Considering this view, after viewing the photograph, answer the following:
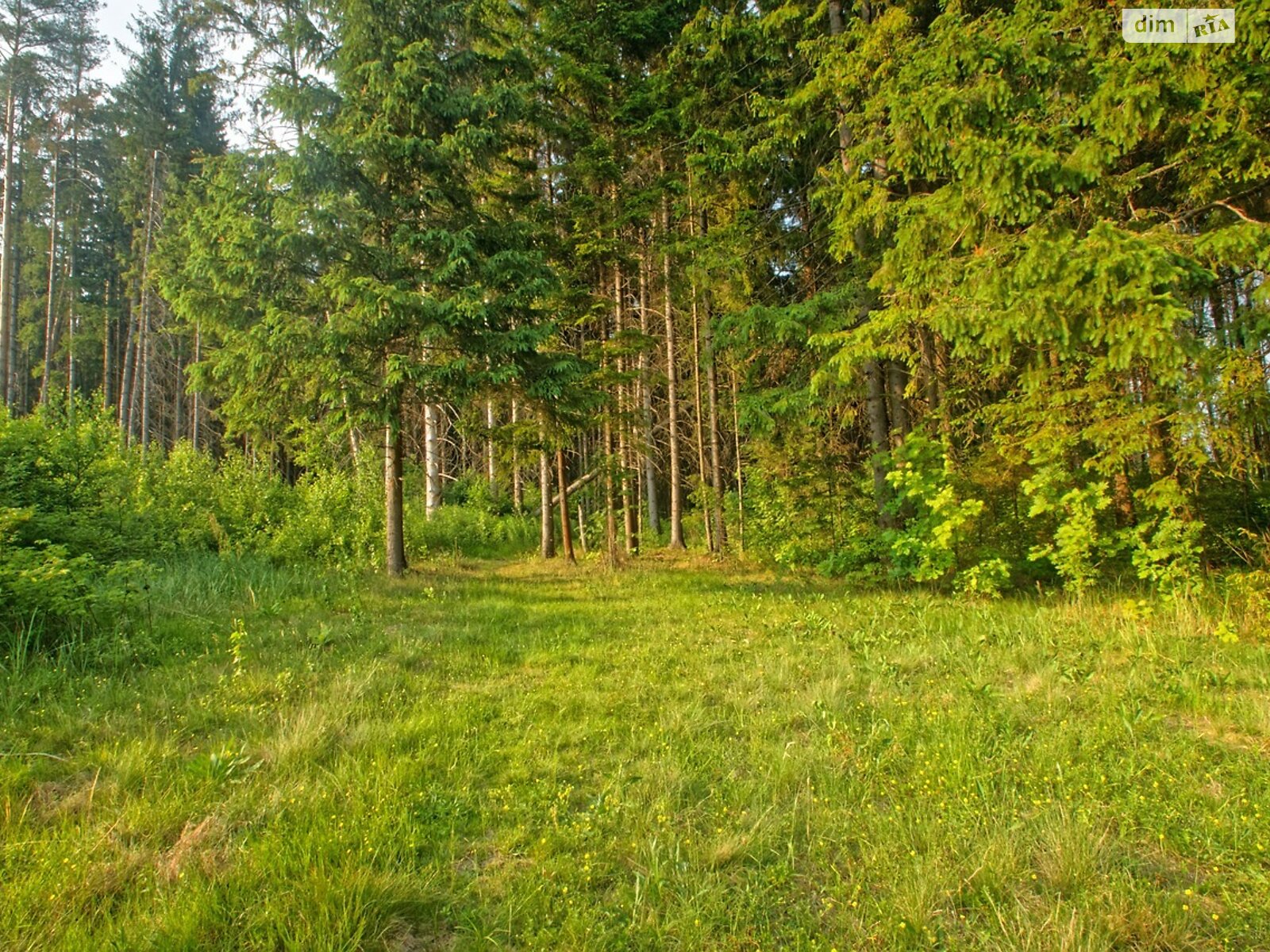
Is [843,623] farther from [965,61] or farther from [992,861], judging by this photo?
[965,61]

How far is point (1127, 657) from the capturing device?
4957mm

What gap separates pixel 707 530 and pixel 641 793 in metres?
9.98

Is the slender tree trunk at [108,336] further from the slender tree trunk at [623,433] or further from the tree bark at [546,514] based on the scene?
the slender tree trunk at [623,433]

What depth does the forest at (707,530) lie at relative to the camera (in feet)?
7.95

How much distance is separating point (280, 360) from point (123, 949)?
7.92m

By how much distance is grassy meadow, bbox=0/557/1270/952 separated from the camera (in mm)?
2143

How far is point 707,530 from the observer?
12.9 metres

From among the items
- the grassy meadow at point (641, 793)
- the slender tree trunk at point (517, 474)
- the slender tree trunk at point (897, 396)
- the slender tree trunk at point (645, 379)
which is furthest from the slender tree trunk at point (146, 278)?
the slender tree trunk at point (897, 396)

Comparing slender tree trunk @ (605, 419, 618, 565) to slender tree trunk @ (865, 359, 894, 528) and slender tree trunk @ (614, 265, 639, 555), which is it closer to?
slender tree trunk @ (614, 265, 639, 555)

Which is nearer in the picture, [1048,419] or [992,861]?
[992,861]

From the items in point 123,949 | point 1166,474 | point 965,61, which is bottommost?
point 123,949

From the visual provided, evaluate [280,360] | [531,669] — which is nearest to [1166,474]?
[531,669]

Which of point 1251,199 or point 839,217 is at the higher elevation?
point 839,217

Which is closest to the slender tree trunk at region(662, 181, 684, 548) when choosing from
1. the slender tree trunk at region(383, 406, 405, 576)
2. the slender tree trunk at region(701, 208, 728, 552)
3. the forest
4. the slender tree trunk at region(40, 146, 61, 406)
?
the forest
